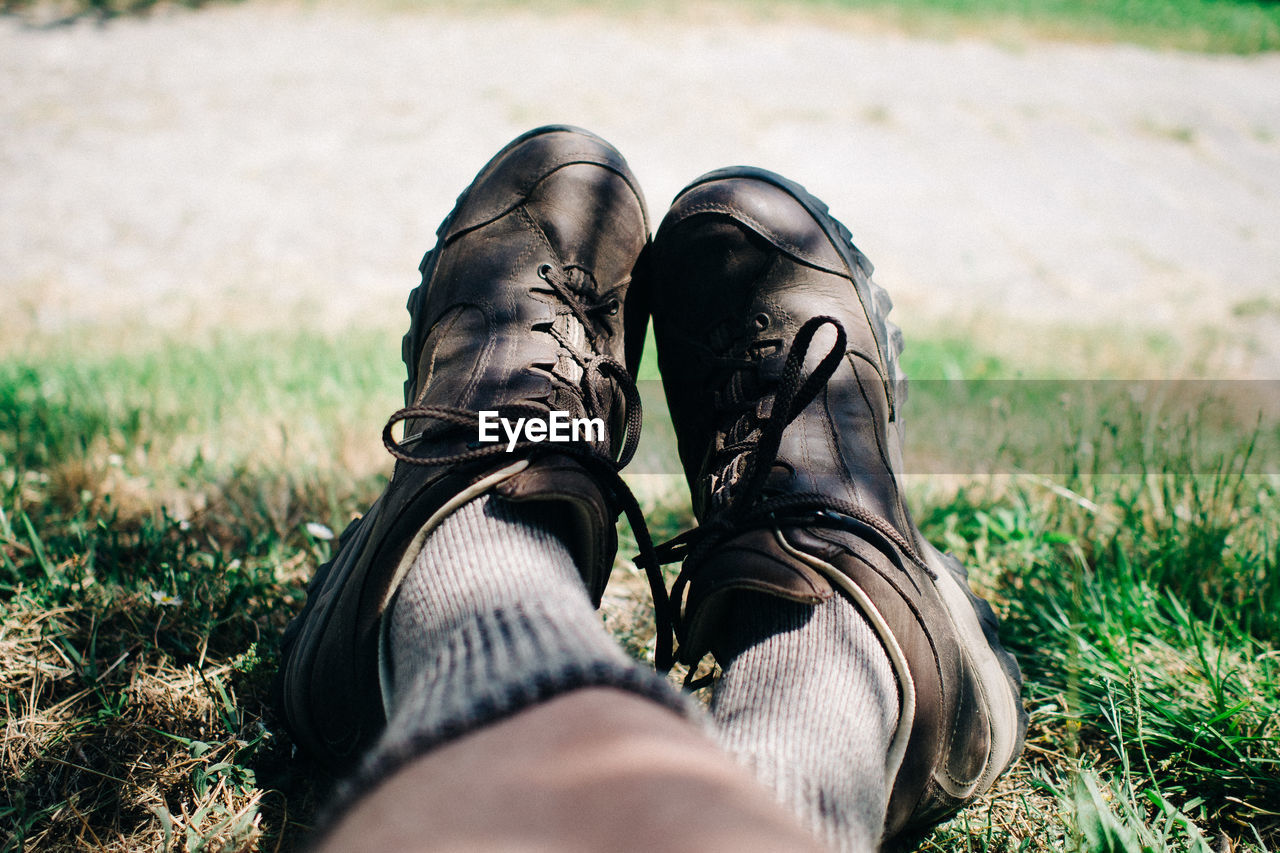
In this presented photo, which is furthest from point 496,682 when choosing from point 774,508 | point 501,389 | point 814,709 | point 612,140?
point 612,140

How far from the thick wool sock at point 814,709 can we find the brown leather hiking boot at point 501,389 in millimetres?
252

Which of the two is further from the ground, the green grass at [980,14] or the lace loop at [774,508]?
the green grass at [980,14]

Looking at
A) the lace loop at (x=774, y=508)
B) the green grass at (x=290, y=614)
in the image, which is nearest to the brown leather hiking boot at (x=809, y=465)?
the lace loop at (x=774, y=508)

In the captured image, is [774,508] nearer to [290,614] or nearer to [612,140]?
[290,614]

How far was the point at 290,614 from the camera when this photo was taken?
1.33 metres

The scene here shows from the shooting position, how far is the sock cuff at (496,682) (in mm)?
611

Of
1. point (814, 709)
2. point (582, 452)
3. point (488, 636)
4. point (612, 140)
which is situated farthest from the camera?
point (612, 140)

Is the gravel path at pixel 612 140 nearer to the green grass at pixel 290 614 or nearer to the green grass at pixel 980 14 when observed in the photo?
the green grass at pixel 980 14

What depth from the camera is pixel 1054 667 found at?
129cm

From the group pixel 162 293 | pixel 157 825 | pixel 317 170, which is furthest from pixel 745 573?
pixel 317 170

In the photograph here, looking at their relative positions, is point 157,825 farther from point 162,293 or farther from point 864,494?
point 162,293

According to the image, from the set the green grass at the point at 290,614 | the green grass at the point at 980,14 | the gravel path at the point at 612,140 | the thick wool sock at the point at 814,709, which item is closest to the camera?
the thick wool sock at the point at 814,709

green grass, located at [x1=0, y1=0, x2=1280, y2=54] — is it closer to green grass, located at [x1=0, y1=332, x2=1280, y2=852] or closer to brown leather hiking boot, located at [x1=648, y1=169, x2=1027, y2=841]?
green grass, located at [x1=0, y1=332, x2=1280, y2=852]

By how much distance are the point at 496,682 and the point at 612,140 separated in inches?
213
